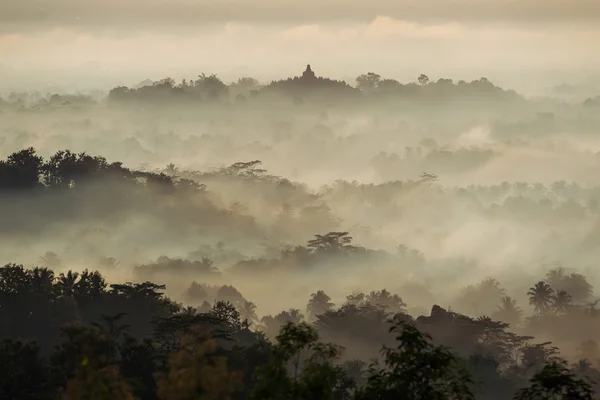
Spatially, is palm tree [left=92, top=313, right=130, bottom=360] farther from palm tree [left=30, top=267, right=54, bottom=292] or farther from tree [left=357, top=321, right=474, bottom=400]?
palm tree [left=30, top=267, right=54, bottom=292]

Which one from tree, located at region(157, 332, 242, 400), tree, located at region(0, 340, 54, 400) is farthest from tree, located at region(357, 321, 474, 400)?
tree, located at region(0, 340, 54, 400)

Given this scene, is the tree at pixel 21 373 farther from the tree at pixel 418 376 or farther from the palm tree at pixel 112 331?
the tree at pixel 418 376

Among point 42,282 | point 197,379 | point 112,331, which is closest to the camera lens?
point 197,379

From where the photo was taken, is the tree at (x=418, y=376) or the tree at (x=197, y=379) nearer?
the tree at (x=197, y=379)

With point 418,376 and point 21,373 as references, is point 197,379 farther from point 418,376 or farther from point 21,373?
point 21,373

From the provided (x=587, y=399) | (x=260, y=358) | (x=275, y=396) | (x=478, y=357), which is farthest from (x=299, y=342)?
(x=478, y=357)

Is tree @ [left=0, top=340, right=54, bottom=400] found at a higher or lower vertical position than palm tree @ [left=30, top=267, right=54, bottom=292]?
lower

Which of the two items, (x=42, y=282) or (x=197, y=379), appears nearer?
(x=197, y=379)

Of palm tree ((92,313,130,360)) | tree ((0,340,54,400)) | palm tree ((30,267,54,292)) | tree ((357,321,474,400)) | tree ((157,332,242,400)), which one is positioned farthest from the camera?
palm tree ((30,267,54,292))

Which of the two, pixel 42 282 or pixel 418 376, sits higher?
pixel 42 282

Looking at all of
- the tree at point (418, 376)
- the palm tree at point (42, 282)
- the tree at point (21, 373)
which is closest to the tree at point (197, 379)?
the tree at point (418, 376)

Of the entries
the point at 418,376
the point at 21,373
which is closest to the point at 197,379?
the point at 418,376

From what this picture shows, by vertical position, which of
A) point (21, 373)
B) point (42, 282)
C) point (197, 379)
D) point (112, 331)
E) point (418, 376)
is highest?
point (42, 282)
